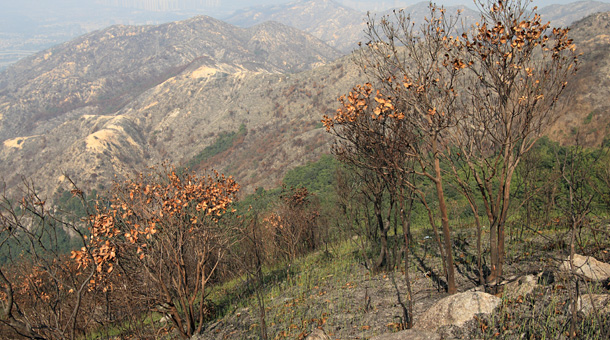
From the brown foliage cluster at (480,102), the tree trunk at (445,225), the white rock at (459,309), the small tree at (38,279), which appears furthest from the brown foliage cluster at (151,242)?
the tree trunk at (445,225)

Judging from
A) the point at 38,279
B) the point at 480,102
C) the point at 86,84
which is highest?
the point at 86,84

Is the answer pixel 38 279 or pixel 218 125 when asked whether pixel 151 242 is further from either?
pixel 218 125

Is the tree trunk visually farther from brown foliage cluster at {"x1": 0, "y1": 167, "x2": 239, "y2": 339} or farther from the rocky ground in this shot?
brown foliage cluster at {"x1": 0, "y1": 167, "x2": 239, "y2": 339}

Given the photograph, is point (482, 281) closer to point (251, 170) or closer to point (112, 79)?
point (251, 170)

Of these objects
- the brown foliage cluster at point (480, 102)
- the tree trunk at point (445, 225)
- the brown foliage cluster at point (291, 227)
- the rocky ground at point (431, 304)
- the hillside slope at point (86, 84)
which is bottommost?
the brown foliage cluster at point (291, 227)

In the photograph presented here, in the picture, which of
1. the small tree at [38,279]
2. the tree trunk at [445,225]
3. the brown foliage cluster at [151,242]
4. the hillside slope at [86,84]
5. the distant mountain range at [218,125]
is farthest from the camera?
the hillside slope at [86,84]

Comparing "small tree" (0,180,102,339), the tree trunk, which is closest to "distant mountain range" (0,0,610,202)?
the tree trunk

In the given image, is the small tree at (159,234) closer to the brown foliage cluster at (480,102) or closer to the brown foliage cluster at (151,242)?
the brown foliage cluster at (151,242)

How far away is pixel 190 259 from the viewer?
898 centimetres

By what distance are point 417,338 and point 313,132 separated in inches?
2311

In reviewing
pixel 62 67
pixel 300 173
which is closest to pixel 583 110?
pixel 300 173

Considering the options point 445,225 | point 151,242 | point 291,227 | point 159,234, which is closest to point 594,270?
point 445,225

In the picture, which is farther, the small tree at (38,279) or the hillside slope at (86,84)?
the hillside slope at (86,84)

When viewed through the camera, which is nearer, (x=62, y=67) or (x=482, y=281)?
(x=482, y=281)
